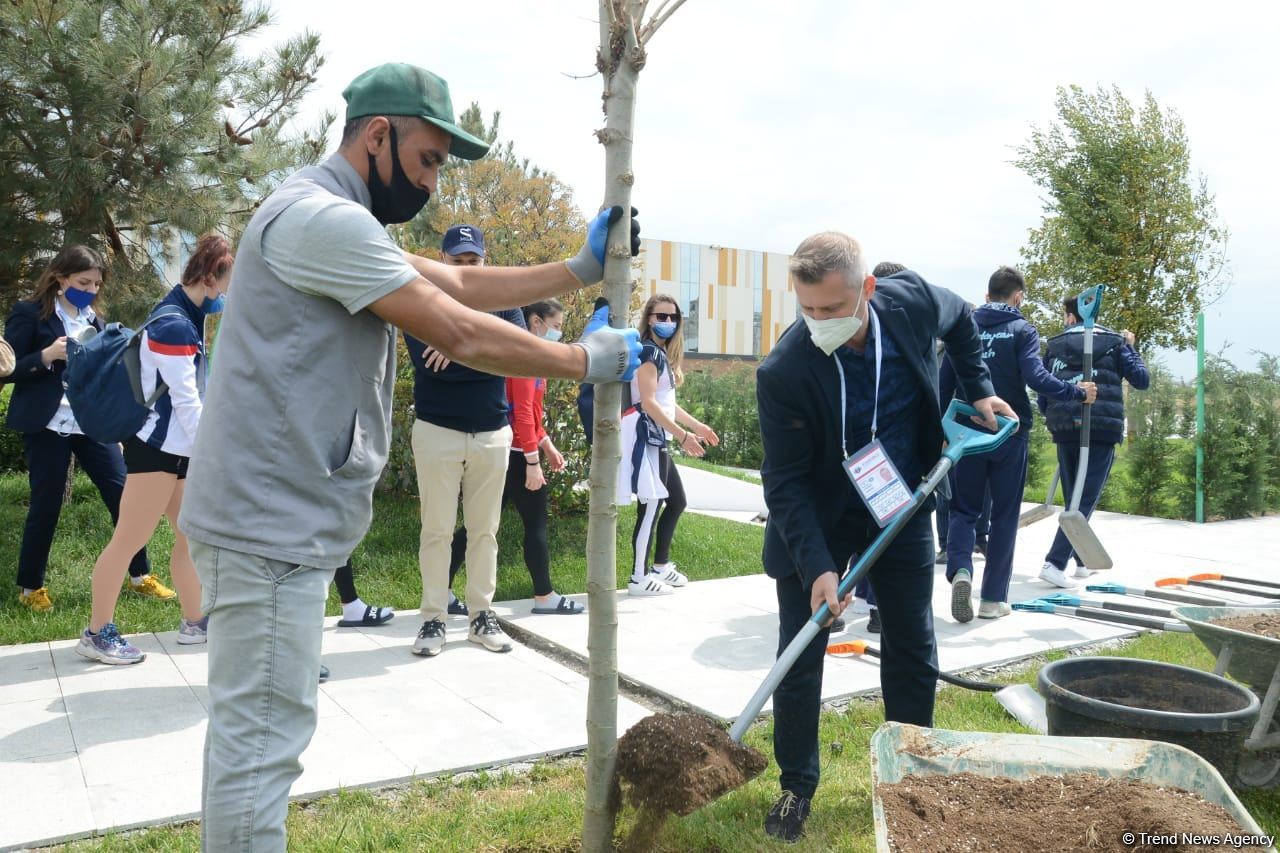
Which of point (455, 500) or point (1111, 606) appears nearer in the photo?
point (455, 500)

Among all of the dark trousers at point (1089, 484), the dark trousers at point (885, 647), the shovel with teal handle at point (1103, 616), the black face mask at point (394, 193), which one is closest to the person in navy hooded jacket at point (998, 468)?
the shovel with teal handle at point (1103, 616)

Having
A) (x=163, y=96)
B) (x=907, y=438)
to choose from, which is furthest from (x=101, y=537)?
(x=907, y=438)

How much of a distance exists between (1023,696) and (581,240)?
18.6 feet

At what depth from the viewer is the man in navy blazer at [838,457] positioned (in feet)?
10.0

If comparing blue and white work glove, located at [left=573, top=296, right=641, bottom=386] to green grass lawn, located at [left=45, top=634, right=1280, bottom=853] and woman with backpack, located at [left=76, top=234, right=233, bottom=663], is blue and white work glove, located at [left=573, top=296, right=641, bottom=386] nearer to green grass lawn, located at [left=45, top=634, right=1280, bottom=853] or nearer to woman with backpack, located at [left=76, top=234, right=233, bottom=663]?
green grass lawn, located at [left=45, top=634, right=1280, bottom=853]

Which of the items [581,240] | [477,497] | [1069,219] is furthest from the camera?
[1069,219]

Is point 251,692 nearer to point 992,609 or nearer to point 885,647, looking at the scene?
point 885,647

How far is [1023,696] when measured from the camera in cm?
415

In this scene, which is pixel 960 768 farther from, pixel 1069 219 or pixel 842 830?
pixel 1069 219

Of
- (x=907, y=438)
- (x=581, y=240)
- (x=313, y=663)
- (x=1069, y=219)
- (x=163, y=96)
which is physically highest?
(x=1069, y=219)

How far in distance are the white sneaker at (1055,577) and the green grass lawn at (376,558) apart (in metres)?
2.20

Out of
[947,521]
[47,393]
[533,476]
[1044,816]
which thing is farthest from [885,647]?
[47,393]

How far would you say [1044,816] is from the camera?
96.7 inches

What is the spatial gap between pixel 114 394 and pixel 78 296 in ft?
3.41
